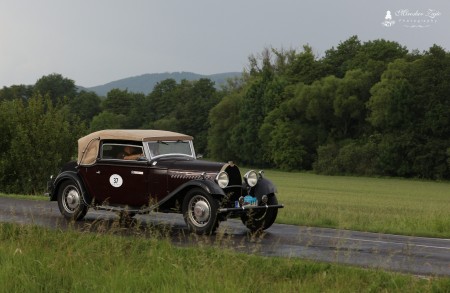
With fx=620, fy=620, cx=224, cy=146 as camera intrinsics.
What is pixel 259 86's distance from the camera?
94250mm

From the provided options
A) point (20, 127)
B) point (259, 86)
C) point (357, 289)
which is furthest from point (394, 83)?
point (357, 289)

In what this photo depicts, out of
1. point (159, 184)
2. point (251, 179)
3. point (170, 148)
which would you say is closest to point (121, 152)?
point (170, 148)

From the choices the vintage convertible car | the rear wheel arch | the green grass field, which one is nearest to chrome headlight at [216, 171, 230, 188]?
the vintage convertible car

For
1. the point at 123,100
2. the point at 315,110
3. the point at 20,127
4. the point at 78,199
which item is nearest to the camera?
the point at 78,199


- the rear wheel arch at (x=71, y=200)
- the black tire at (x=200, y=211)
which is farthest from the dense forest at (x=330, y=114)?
the black tire at (x=200, y=211)

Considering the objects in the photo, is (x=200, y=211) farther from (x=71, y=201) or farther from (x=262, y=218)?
(x=71, y=201)

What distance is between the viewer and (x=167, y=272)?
749 cm

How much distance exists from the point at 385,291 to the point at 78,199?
7891 mm

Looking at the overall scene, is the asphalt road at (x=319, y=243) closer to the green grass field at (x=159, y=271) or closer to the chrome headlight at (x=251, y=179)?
the green grass field at (x=159, y=271)

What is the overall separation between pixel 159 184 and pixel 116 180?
107 cm

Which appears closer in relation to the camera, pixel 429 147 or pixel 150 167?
pixel 150 167

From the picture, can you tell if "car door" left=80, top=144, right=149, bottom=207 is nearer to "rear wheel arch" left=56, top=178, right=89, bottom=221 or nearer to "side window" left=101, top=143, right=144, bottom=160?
"side window" left=101, top=143, right=144, bottom=160

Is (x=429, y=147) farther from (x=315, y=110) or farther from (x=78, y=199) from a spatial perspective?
(x=78, y=199)

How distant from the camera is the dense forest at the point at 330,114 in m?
67.3
